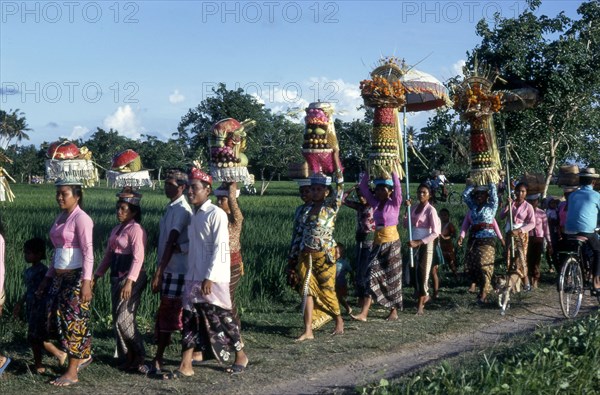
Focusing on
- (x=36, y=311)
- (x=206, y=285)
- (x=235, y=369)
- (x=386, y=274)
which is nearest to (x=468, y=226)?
(x=386, y=274)

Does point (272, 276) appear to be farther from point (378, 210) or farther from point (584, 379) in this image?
point (584, 379)

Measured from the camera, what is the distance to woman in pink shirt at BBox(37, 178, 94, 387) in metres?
5.74

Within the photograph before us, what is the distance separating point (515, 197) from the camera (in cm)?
1089

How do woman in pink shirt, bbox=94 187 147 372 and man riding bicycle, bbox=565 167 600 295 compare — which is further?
man riding bicycle, bbox=565 167 600 295

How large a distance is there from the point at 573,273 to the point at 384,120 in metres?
2.82

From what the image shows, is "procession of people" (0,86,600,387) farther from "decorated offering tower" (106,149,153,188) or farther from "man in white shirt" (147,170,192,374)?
"decorated offering tower" (106,149,153,188)

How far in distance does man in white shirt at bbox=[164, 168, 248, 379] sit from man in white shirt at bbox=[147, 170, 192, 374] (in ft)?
0.39

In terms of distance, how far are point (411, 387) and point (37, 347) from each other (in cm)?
297


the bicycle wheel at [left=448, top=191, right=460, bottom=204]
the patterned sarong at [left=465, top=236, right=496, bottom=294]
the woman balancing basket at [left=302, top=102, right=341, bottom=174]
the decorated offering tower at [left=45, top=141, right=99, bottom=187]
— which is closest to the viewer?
the decorated offering tower at [left=45, top=141, right=99, bottom=187]

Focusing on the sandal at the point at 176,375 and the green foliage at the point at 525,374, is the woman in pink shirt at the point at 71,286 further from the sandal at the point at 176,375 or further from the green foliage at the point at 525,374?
the green foliage at the point at 525,374

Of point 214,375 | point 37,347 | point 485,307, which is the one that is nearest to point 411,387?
point 214,375

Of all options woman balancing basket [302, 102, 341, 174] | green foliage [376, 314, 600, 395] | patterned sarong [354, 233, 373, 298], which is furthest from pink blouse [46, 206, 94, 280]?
patterned sarong [354, 233, 373, 298]

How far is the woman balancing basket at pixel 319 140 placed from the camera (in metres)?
7.76

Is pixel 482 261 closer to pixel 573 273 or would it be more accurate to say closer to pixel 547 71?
pixel 573 273
